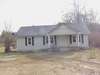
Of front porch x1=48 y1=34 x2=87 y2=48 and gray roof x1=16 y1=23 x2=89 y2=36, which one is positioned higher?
gray roof x1=16 y1=23 x2=89 y2=36

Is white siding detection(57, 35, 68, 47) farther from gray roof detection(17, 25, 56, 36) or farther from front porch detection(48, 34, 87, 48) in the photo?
gray roof detection(17, 25, 56, 36)

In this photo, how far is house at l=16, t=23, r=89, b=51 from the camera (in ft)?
128

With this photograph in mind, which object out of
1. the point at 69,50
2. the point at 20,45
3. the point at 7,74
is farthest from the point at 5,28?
the point at 7,74

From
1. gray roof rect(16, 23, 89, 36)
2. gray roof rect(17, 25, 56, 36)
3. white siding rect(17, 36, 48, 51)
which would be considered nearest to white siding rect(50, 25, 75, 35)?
gray roof rect(16, 23, 89, 36)

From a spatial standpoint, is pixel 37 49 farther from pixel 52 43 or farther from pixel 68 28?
pixel 68 28

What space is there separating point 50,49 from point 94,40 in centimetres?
988

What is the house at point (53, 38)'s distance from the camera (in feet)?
128

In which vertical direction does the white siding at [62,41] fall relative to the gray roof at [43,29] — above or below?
below

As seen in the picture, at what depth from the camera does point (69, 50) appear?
37844 mm

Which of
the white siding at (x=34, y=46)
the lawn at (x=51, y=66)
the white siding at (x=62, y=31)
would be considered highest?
the white siding at (x=62, y=31)

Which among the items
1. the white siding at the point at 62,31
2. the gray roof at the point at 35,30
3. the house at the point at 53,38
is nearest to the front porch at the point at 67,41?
the house at the point at 53,38

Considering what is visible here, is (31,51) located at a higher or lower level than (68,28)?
lower

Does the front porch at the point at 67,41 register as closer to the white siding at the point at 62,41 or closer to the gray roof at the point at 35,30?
the white siding at the point at 62,41

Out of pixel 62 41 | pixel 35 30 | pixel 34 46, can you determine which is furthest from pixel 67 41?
pixel 35 30
